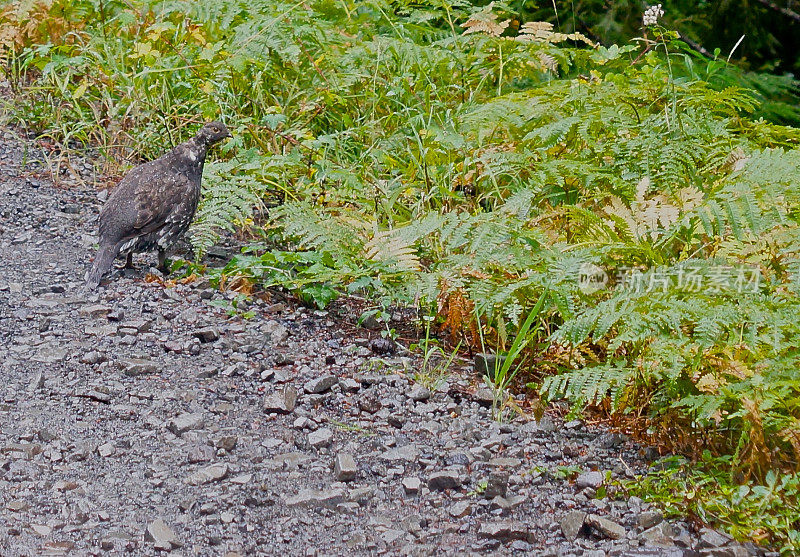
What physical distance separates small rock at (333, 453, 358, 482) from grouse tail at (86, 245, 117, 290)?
2015 mm

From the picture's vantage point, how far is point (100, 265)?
4.72 meters

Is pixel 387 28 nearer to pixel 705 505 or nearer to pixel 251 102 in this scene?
pixel 251 102

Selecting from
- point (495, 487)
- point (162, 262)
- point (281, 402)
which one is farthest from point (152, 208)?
point (495, 487)

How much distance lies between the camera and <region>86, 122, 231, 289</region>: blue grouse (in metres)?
4.78

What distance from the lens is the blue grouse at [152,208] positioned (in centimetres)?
478

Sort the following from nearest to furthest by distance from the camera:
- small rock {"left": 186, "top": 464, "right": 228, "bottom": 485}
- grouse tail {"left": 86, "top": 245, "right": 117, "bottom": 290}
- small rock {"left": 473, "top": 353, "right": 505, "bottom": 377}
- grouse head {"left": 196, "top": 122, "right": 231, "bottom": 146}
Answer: small rock {"left": 186, "top": 464, "right": 228, "bottom": 485} → small rock {"left": 473, "top": 353, "right": 505, "bottom": 377} → grouse tail {"left": 86, "top": 245, "right": 117, "bottom": 290} → grouse head {"left": 196, "top": 122, "right": 231, "bottom": 146}

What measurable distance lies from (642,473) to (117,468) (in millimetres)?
1859

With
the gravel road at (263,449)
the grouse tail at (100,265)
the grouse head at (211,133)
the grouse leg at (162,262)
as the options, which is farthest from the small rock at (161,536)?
the grouse head at (211,133)

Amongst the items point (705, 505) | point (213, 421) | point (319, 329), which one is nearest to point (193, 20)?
point (319, 329)

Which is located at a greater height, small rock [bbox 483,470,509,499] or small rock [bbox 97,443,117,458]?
small rock [bbox 483,470,509,499]

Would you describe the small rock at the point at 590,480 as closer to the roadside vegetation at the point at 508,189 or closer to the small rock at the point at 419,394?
the roadside vegetation at the point at 508,189

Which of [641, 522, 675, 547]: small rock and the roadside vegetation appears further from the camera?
the roadside vegetation

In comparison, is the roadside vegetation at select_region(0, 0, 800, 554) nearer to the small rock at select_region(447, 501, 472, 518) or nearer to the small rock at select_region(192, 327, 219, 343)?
the small rock at select_region(192, 327, 219, 343)

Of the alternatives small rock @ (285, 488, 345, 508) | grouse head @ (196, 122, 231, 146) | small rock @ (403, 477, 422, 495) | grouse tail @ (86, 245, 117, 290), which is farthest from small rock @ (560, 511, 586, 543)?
grouse head @ (196, 122, 231, 146)
